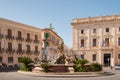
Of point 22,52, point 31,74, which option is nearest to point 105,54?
point 22,52

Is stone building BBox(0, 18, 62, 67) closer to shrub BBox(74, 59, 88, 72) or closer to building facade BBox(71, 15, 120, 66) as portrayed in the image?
building facade BBox(71, 15, 120, 66)

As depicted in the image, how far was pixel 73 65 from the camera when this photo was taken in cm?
2361

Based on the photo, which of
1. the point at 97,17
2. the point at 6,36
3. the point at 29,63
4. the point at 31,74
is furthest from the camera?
the point at 97,17

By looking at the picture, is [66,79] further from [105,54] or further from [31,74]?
[105,54]

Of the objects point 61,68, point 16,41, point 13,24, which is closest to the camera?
point 61,68

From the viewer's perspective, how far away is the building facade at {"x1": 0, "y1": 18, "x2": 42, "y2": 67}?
42.1 metres

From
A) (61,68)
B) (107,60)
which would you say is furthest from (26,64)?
(107,60)

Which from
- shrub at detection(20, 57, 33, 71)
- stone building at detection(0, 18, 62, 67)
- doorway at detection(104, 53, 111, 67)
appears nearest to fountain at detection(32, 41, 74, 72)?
shrub at detection(20, 57, 33, 71)

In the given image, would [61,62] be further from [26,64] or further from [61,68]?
[26,64]

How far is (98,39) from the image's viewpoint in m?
45.9

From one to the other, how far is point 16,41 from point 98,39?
15403 millimetres

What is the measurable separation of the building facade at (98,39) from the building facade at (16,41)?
8.71m

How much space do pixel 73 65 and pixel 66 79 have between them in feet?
14.8

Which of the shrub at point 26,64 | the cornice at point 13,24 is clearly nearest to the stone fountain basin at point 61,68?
the shrub at point 26,64
